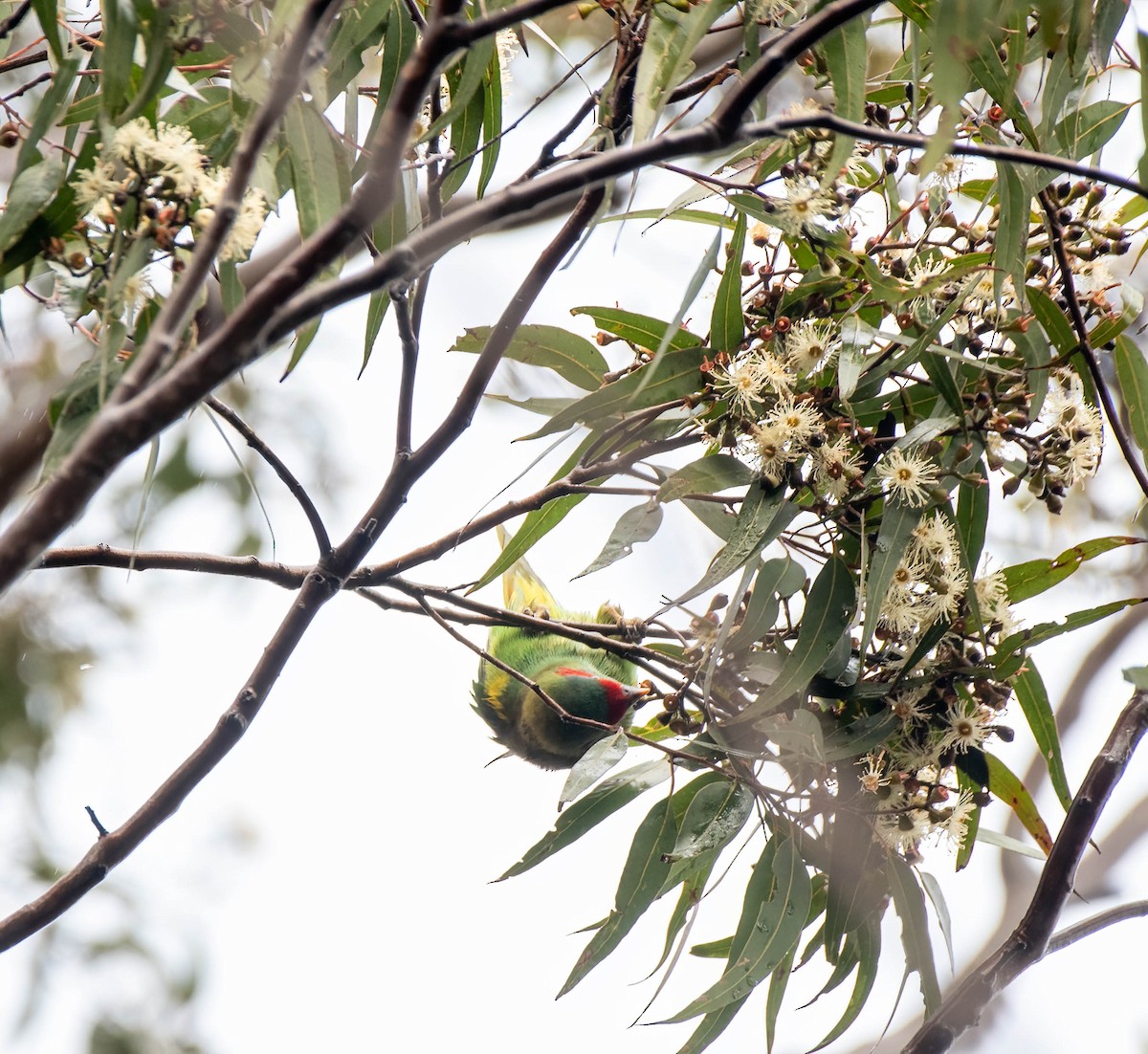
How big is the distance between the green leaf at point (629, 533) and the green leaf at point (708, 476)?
74mm

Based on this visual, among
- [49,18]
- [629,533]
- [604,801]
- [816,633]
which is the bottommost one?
[604,801]

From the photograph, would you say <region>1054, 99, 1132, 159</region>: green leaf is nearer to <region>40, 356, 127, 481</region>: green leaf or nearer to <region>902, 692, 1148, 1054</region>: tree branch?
<region>902, 692, 1148, 1054</region>: tree branch

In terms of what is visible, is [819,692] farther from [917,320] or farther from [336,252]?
[336,252]

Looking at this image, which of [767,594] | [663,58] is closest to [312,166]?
[663,58]

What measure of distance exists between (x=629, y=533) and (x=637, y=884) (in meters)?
0.53

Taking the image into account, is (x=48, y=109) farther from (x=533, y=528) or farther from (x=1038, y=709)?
(x=1038, y=709)

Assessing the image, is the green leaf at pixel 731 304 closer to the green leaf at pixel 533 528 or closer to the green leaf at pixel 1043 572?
the green leaf at pixel 533 528

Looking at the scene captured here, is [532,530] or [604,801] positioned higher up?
[532,530]

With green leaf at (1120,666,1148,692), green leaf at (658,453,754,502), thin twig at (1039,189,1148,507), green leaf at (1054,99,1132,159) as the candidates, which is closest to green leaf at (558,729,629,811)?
green leaf at (658,453,754,502)

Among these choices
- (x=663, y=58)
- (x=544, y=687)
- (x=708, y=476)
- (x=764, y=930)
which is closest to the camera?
(x=663, y=58)

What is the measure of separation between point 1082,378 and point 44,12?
1345 mm

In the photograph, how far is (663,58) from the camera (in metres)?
1.19

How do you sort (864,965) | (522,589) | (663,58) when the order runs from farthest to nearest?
(522,589) → (864,965) → (663,58)

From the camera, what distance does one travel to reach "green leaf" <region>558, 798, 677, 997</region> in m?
1.60
